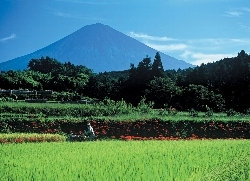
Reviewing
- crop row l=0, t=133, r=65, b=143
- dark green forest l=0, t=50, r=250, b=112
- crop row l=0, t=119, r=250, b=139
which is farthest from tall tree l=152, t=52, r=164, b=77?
crop row l=0, t=133, r=65, b=143

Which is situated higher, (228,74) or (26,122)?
(228,74)

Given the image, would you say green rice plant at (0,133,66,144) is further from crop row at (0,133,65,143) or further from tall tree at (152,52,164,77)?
tall tree at (152,52,164,77)

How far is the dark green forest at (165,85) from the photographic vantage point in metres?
37.1

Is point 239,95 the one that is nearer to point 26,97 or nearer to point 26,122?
point 26,97

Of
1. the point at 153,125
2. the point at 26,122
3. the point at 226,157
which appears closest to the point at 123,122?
the point at 153,125

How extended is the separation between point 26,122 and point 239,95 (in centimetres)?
2728

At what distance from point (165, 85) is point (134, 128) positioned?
18277 mm

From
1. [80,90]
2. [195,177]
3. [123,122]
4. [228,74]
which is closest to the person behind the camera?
[195,177]

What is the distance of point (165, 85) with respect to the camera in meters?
38.8

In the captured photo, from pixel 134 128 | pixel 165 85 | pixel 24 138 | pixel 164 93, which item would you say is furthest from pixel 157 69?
pixel 24 138

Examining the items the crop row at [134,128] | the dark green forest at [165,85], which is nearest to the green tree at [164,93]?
the dark green forest at [165,85]

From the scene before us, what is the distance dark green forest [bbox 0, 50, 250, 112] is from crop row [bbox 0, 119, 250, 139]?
45.1 ft

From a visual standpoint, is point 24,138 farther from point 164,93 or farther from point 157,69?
point 157,69

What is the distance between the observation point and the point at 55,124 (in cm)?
2128
